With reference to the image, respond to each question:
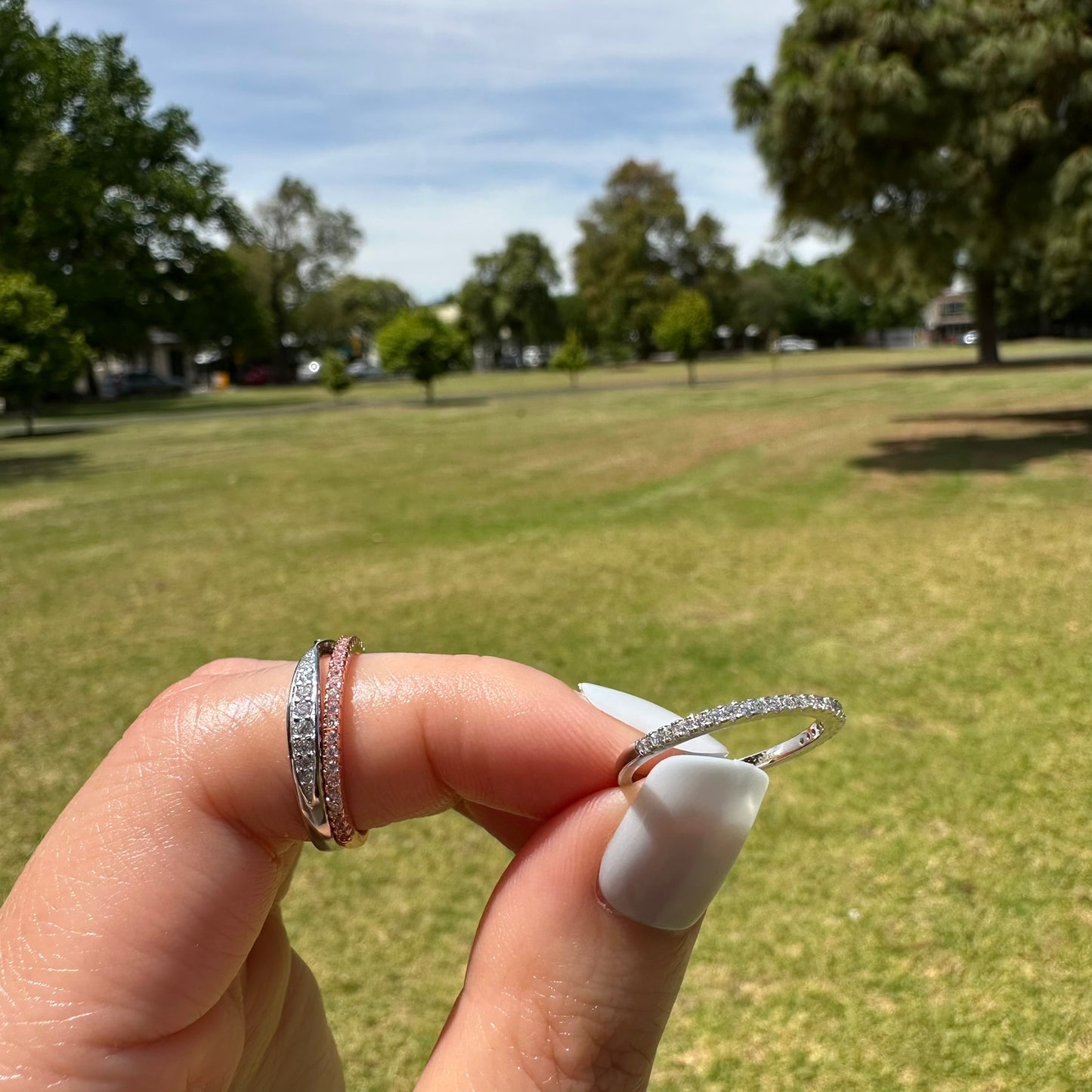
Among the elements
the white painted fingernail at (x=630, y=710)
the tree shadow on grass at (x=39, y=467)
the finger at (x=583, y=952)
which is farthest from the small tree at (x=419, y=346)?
the finger at (x=583, y=952)

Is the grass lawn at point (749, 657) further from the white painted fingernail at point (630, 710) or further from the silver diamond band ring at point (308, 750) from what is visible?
the silver diamond band ring at point (308, 750)

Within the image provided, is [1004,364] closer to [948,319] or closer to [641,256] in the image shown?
[641,256]

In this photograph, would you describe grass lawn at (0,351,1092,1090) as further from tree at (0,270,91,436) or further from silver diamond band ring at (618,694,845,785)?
tree at (0,270,91,436)

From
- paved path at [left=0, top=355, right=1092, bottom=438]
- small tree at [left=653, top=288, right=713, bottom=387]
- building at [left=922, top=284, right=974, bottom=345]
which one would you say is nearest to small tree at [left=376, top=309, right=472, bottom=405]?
paved path at [left=0, top=355, right=1092, bottom=438]

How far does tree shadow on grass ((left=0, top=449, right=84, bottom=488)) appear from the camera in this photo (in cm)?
1627

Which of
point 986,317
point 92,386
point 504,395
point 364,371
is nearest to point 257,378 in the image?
point 364,371

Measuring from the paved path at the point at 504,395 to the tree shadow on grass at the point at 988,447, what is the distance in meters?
17.6

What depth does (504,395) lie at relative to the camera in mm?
36344

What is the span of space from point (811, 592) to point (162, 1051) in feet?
20.1

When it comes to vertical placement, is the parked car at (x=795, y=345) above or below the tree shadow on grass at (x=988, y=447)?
above

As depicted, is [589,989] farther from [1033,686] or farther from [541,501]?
[541,501]

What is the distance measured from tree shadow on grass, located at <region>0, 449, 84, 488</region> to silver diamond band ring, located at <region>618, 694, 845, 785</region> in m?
17.1

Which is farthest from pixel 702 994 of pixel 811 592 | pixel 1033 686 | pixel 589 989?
pixel 811 592

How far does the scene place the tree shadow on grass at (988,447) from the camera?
11617mm
